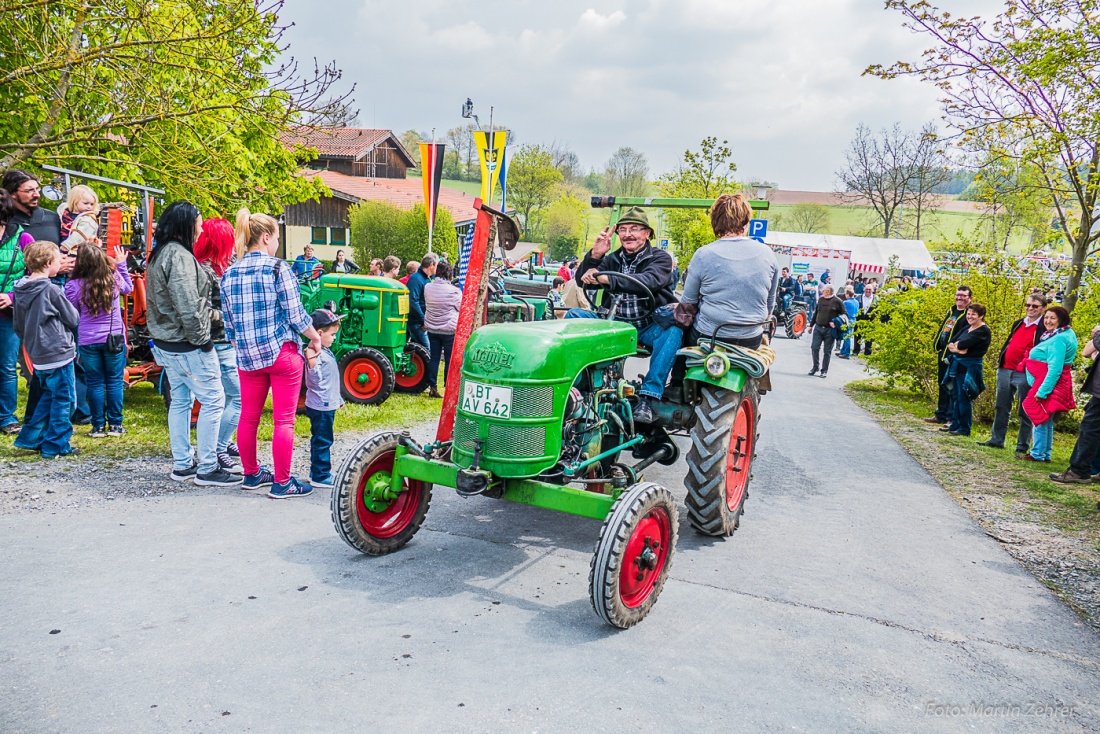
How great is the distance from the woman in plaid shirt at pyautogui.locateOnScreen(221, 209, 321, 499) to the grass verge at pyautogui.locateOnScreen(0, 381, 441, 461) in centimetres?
151

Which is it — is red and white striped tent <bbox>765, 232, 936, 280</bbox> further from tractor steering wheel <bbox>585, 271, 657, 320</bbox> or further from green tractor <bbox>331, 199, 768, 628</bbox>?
green tractor <bbox>331, 199, 768, 628</bbox>

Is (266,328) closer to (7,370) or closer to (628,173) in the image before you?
(7,370)

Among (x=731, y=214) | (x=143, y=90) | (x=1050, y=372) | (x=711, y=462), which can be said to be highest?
(x=143, y=90)

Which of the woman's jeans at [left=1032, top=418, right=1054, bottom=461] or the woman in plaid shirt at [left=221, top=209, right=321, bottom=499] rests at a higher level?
the woman in plaid shirt at [left=221, top=209, right=321, bottom=499]

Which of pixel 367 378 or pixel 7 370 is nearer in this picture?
pixel 7 370

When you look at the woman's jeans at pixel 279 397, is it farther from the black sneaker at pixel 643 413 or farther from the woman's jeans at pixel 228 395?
the black sneaker at pixel 643 413

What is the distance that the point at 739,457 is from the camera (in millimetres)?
5250

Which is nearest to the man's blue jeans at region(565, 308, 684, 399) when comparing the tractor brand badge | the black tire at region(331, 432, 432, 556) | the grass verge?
the tractor brand badge

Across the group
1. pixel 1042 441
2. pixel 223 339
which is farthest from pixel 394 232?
pixel 1042 441

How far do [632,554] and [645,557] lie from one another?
0.09 metres

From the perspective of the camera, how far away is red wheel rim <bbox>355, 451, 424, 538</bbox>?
13.2ft

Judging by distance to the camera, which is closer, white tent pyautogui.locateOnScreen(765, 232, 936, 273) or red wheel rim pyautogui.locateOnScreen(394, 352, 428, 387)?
red wheel rim pyautogui.locateOnScreen(394, 352, 428, 387)

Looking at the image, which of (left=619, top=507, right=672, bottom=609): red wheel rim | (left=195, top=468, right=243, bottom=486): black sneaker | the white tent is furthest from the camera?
the white tent

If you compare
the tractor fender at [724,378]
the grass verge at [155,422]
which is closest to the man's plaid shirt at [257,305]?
the grass verge at [155,422]
